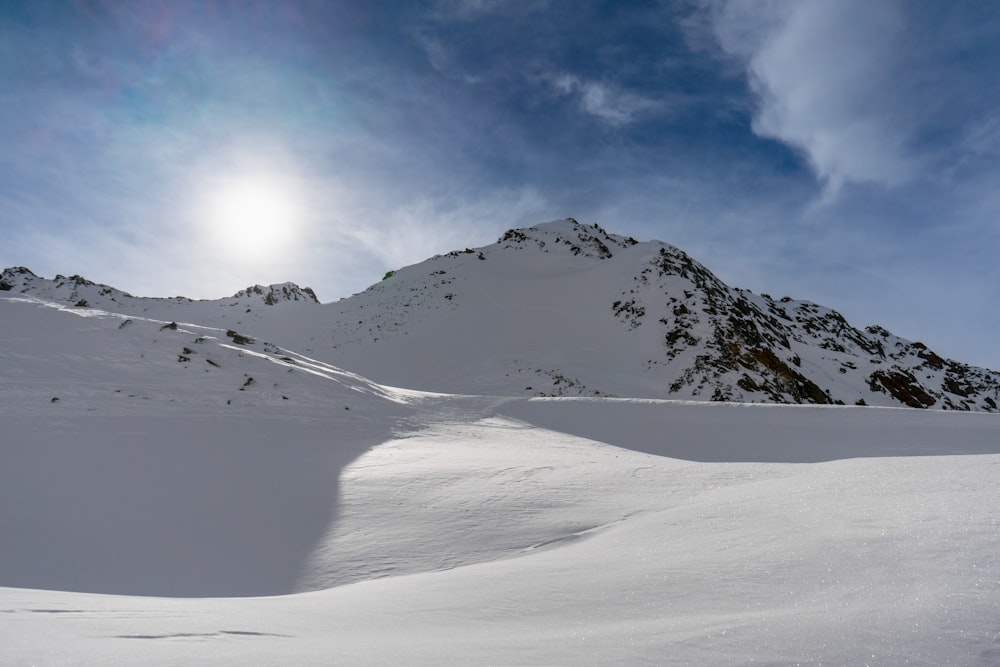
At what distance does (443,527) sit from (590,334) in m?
26.6

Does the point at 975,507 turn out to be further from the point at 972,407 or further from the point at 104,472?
the point at 972,407

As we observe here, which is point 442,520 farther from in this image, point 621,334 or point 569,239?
point 569,239

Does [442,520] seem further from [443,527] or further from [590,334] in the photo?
[590,334]

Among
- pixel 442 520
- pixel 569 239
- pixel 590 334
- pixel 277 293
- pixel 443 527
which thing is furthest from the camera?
pixel 277 293

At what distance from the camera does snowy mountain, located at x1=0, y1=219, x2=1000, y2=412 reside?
25.0m

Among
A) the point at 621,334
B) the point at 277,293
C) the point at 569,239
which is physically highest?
the point at 569,239

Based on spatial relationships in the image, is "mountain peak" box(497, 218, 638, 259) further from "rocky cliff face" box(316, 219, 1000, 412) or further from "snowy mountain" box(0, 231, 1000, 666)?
"snowy mountain" box(0, 231, 1000, 666)

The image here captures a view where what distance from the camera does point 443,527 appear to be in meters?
4.99

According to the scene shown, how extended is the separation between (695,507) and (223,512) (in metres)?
5.04

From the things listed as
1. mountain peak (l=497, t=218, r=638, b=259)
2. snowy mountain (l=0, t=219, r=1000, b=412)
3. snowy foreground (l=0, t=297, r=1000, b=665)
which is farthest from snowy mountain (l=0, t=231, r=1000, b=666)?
mountain peak (l=497, t=218, r=638, b=259)

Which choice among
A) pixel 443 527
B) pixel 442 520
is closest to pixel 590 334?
pixel 442 520

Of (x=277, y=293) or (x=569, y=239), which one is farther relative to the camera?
(x=277, y=293)

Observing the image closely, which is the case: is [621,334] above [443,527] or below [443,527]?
above

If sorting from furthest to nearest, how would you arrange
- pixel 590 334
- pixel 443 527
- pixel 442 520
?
pixel 590 334
pixel 442 520
pixel 443 527
